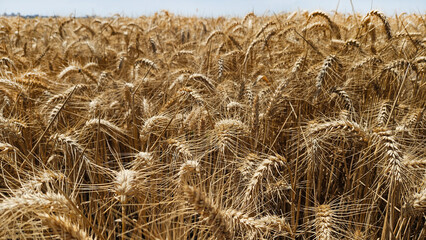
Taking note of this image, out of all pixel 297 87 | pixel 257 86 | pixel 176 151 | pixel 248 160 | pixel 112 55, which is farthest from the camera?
pixel 112 55

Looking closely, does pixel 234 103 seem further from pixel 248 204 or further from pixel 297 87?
pixel 248 204

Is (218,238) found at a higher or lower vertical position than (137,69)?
lower

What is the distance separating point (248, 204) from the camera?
1.27 m

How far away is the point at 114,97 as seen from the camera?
2.33 metres

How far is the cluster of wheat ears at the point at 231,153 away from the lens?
3.89ft

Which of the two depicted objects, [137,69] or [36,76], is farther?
[137,69]

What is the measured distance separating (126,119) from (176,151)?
66cm

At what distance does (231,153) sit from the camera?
1.76 meters

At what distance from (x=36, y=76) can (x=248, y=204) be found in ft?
5.98

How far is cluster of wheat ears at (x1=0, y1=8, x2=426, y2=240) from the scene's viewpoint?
1185 mm

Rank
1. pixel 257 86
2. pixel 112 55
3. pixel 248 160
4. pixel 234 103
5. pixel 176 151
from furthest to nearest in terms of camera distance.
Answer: pixel 112 55, pixel 257 86, pixel 234 103, pixel 176 151, pixel 248 160

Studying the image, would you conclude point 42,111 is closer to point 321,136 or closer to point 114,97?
point 114,97

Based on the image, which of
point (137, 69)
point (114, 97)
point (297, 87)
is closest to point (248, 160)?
point (297, 87)

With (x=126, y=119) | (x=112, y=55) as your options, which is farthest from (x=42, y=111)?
(x=112, y=55)
